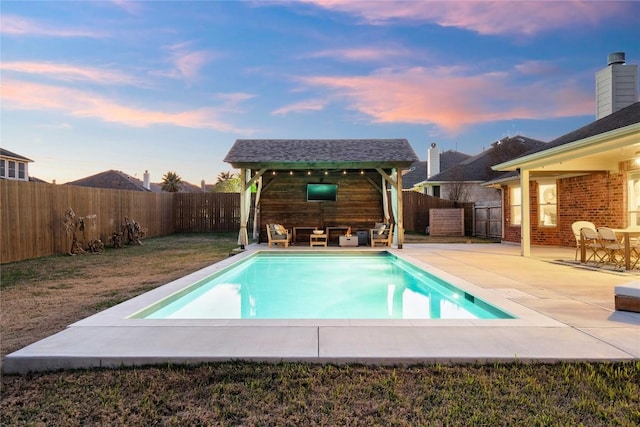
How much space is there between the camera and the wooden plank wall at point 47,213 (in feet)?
28.2

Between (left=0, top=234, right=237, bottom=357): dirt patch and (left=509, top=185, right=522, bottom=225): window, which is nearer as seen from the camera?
(left=0, top=234, right=237, bottom=357): dirt patch

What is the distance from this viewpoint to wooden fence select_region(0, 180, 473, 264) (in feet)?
28.8

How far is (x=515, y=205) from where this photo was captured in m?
13.0

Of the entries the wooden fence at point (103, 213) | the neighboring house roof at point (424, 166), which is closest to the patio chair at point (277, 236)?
the wooden fence at point (103, 213)

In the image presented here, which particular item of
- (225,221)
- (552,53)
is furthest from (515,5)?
(225,221)

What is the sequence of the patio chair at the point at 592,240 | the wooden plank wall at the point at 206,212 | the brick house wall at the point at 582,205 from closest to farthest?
the patio chair at the point at 592,240 < the brick house wall at the point at 582,205 < the wooden plank wall at the point at 206,212

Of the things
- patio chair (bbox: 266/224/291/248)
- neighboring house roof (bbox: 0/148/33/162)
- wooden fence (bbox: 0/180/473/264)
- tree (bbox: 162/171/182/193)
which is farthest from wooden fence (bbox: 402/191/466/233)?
tree (bbox: 162/171/182/193)

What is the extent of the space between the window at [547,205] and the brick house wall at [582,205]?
0.12 meters

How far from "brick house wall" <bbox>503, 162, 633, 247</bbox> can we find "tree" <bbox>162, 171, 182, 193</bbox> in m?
30.9

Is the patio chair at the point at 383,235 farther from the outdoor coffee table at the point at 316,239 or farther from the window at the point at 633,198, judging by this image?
the window at the point at 633,198

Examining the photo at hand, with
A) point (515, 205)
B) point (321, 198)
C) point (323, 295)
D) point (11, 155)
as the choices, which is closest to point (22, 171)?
point (11, 155)

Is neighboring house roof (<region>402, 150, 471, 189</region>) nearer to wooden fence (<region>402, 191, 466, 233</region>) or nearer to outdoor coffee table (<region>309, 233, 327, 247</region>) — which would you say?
wooden fence (<region>402, 191, 466, 233</region>)

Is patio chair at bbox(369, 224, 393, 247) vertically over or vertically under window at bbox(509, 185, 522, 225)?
under

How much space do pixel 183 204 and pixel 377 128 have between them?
39.8 feet
